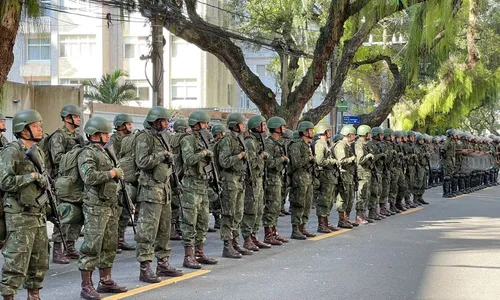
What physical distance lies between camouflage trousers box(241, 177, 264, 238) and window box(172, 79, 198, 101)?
2899 centimetres

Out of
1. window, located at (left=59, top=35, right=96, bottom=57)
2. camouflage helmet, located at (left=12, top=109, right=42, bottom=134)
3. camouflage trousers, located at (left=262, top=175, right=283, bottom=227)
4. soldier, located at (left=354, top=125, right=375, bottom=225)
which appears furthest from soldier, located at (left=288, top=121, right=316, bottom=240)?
window, located at (left=59, top=35, right=96, bottom=57)

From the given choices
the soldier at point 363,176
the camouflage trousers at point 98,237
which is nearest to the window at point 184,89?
the soldier at point 363,176

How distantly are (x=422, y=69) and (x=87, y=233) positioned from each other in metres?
17.1

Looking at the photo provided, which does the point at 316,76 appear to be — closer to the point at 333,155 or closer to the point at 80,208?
the point at 333,155

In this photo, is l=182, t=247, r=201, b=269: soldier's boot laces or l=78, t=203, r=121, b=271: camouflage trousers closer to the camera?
l=78, t=203, r=121, b=271: camouflage trousers

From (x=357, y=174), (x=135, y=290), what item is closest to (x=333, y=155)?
(x=357, y=174)

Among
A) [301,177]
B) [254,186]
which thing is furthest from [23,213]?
[301,177]

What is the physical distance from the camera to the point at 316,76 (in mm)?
18156

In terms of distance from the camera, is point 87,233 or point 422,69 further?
point 422,69

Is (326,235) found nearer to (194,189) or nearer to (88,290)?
(194,189)

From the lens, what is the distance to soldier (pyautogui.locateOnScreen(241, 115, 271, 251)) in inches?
415

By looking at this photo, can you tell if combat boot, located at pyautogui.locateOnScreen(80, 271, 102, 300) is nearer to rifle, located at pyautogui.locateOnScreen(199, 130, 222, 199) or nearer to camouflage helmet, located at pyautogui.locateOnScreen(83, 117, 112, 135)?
camouflage helmet, located at pyautogui.locateOnScreen(83, 117, 112, 135)

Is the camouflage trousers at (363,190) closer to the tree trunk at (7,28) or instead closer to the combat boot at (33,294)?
the tree trunk at (7,28)

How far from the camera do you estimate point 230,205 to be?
989cm
